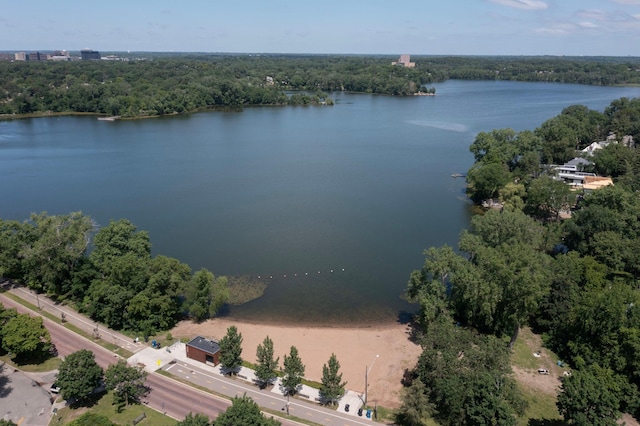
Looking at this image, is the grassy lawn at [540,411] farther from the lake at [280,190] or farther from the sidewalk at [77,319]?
the sidewalk at [77,319]

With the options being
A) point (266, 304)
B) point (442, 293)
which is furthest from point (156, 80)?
point (442, 293)

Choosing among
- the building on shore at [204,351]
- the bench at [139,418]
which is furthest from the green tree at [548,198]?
the bench at [139,418]

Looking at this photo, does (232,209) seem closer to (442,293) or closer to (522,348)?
(442,293)

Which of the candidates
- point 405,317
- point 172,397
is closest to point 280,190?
point 405,317

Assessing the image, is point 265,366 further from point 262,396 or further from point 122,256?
point 122,256

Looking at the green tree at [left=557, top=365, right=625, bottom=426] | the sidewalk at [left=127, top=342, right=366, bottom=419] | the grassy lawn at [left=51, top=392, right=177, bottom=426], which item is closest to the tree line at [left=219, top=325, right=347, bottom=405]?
the sidewalk at [left=127, top=342, right=366, bottom=419]
